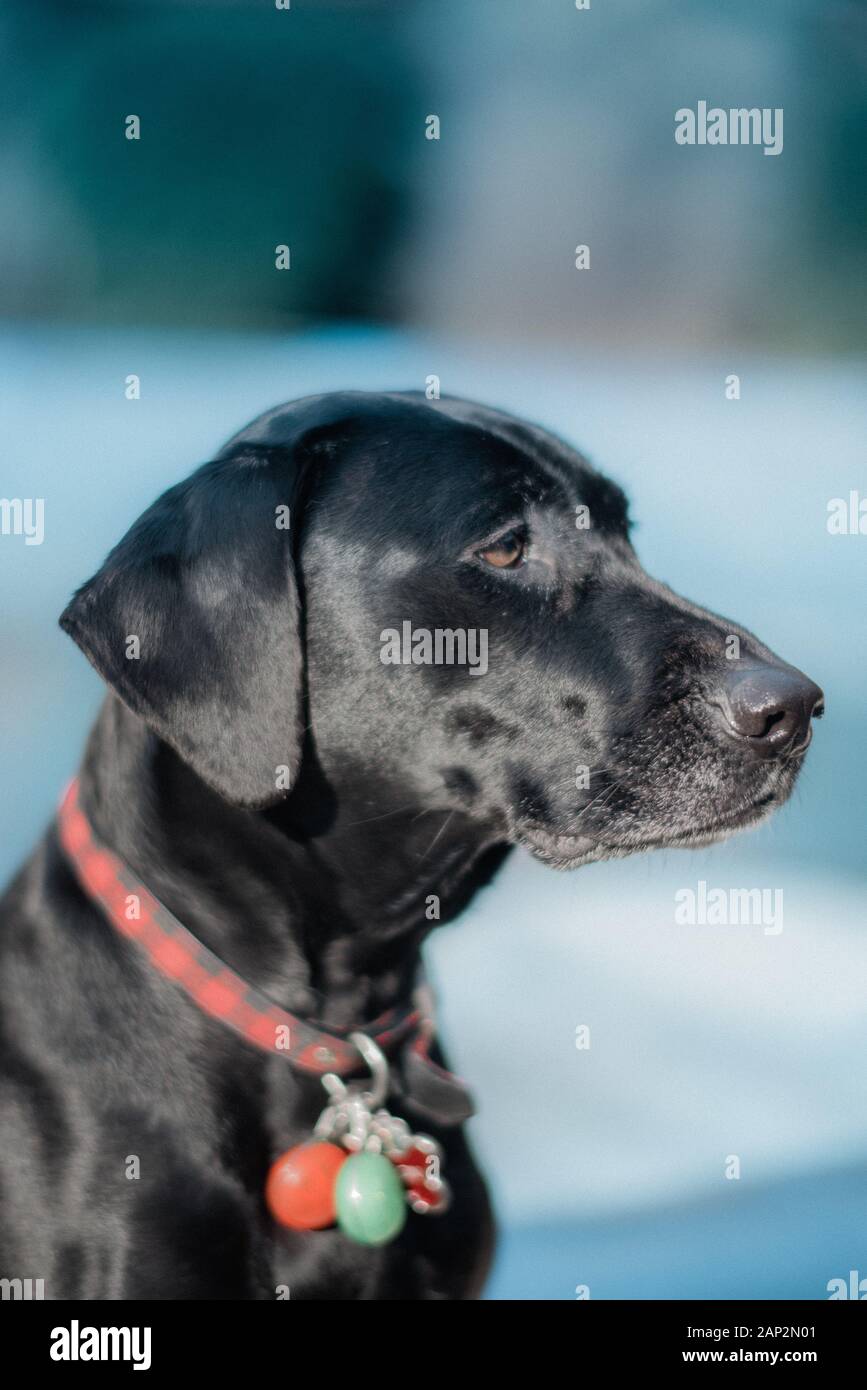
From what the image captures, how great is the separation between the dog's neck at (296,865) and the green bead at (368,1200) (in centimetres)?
25

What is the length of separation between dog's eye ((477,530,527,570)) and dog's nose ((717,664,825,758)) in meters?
0.40

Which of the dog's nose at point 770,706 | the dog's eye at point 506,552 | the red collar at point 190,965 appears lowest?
the red collar at point 190,965

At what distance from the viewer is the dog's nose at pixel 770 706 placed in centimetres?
186

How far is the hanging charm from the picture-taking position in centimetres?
181

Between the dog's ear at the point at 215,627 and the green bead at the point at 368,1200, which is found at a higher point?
the dog's ear at the point at 215,627

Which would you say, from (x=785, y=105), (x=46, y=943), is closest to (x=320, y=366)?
(x=785, y=105)

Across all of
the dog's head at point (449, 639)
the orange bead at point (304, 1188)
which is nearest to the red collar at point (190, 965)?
the orange bead at point (304, 1188)

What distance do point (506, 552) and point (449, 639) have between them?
182mm

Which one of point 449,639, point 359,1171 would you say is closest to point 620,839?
point 449,639

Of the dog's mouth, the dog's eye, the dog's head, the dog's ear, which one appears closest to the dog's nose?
the dog's head

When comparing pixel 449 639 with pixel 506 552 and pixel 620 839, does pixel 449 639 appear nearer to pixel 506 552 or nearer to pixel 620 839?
pixel 506 552

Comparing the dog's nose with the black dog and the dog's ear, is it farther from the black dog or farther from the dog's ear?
the dog's ear

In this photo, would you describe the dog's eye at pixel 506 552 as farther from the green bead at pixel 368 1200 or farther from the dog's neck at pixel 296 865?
the green bead at pixel 368 1200
